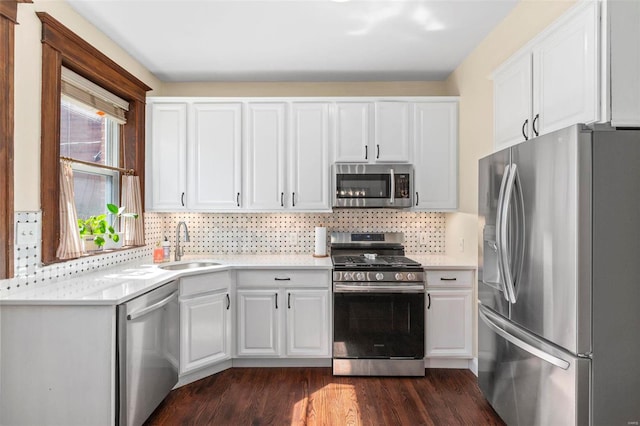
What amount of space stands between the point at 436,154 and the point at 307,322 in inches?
74.3

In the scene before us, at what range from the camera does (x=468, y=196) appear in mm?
3250

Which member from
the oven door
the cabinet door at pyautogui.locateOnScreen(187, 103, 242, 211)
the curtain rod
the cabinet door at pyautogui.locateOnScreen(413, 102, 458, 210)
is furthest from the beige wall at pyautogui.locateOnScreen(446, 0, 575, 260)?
the curtain rod

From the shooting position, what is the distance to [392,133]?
3449 millimetres

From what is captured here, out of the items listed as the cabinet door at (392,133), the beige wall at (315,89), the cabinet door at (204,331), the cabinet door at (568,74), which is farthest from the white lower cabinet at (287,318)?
the cabinet door at (568,74)

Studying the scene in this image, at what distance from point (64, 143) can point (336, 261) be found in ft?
7.23

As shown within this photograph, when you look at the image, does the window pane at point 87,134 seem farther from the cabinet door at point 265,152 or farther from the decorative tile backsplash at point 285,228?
the cabinet door at point 265,152

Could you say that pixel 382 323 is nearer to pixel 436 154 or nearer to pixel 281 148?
pixel 436 154

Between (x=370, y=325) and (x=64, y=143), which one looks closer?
(x=64, y=143)

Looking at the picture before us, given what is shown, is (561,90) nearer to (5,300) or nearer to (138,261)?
(5,300)

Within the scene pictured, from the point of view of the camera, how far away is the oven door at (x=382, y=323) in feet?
9.95

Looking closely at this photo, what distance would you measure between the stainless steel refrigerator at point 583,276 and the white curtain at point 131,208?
2976 mm

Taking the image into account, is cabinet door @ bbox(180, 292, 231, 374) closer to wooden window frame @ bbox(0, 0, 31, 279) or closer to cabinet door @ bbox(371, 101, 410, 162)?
wooden window frame @ bbox(0, 0, 31, 279)

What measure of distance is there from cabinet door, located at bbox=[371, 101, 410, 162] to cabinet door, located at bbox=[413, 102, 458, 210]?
0.30 ft

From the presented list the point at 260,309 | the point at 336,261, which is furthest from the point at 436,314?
the point at 260,309
